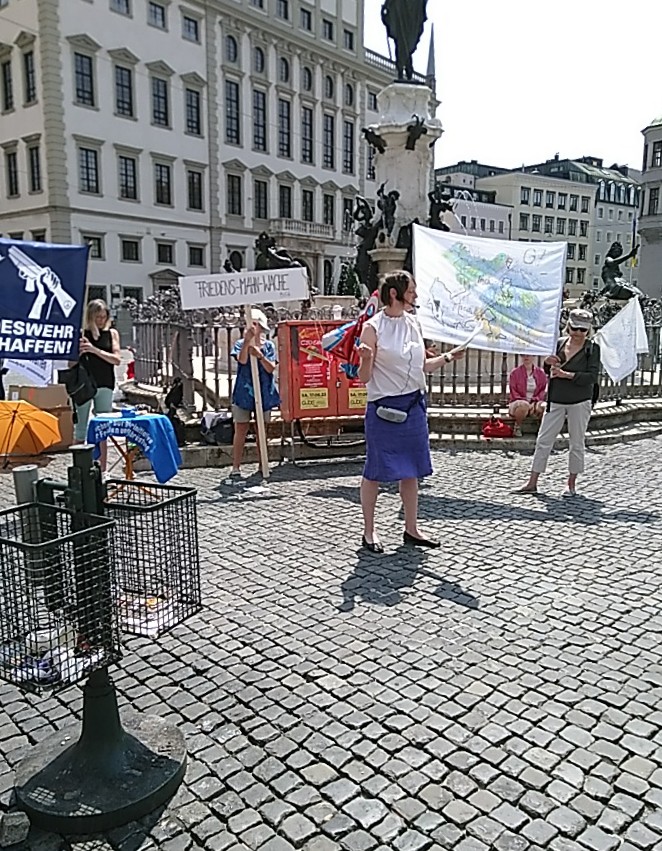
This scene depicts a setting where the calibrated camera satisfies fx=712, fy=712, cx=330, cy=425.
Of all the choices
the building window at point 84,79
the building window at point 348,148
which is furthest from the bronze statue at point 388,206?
the building window at point 348,148

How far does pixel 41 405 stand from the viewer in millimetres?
9305

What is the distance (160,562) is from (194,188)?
4780 cm

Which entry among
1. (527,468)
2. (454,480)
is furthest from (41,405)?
(527,468)

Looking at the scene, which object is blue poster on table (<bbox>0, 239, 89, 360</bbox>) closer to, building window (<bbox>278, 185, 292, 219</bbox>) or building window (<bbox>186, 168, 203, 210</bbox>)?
building window (<bbox>186, 168, 203, 210</bbox>)

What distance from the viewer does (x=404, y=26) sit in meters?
16.2

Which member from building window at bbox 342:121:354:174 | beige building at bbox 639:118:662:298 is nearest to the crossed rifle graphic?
building window at bbox 342:121:354:174

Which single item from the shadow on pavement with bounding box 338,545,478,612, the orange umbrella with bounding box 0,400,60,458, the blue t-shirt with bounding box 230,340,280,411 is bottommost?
the shadow on pavement with bounding box 338,545,478,612

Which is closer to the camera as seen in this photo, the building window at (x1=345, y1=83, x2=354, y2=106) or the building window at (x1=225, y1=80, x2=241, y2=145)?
the building window at (x1=225, y1=80, x2=241, y2=145)

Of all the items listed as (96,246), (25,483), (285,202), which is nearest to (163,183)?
(96,246)

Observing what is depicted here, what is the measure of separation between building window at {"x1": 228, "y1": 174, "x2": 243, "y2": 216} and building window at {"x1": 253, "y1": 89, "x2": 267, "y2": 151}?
A: 10.1 ft

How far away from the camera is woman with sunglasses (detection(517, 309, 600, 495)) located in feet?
21.9

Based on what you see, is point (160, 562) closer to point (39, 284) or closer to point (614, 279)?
point (39, 284)

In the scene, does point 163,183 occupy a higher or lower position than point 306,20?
lower

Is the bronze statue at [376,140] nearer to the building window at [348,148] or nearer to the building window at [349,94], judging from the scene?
the building window at [348,148]
